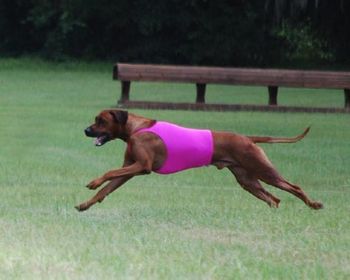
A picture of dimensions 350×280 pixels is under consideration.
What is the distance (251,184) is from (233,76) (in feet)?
51.7

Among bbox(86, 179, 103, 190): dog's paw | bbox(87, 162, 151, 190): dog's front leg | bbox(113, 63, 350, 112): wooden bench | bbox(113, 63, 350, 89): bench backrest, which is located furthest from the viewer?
bbox(113, 63, 350, 89): bench backrest

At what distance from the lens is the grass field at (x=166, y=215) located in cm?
749

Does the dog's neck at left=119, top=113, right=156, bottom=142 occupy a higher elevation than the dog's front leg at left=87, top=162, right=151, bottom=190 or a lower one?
higher

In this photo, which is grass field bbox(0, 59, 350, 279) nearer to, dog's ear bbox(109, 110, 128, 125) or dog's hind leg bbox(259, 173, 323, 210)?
dog's hind leg bbox(259, 173, 323, 210)

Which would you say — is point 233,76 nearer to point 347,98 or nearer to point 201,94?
point 201,94

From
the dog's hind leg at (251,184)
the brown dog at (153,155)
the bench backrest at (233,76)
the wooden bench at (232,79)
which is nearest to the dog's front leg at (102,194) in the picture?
the brown dog at (153,155)

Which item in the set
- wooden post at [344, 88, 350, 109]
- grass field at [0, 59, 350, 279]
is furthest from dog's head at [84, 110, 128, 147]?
wooden post at [344, 88, 350, 109]

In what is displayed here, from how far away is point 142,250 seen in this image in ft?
26.7

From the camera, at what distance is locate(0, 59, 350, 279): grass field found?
749 cm

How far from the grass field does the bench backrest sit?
9.21 ft

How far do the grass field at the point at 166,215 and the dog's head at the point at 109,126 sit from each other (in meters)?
0.64

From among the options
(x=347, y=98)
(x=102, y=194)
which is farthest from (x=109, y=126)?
(x=347, y=98)

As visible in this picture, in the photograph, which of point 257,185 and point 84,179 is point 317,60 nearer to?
point 84,179

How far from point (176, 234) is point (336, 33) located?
30610 millimetres
